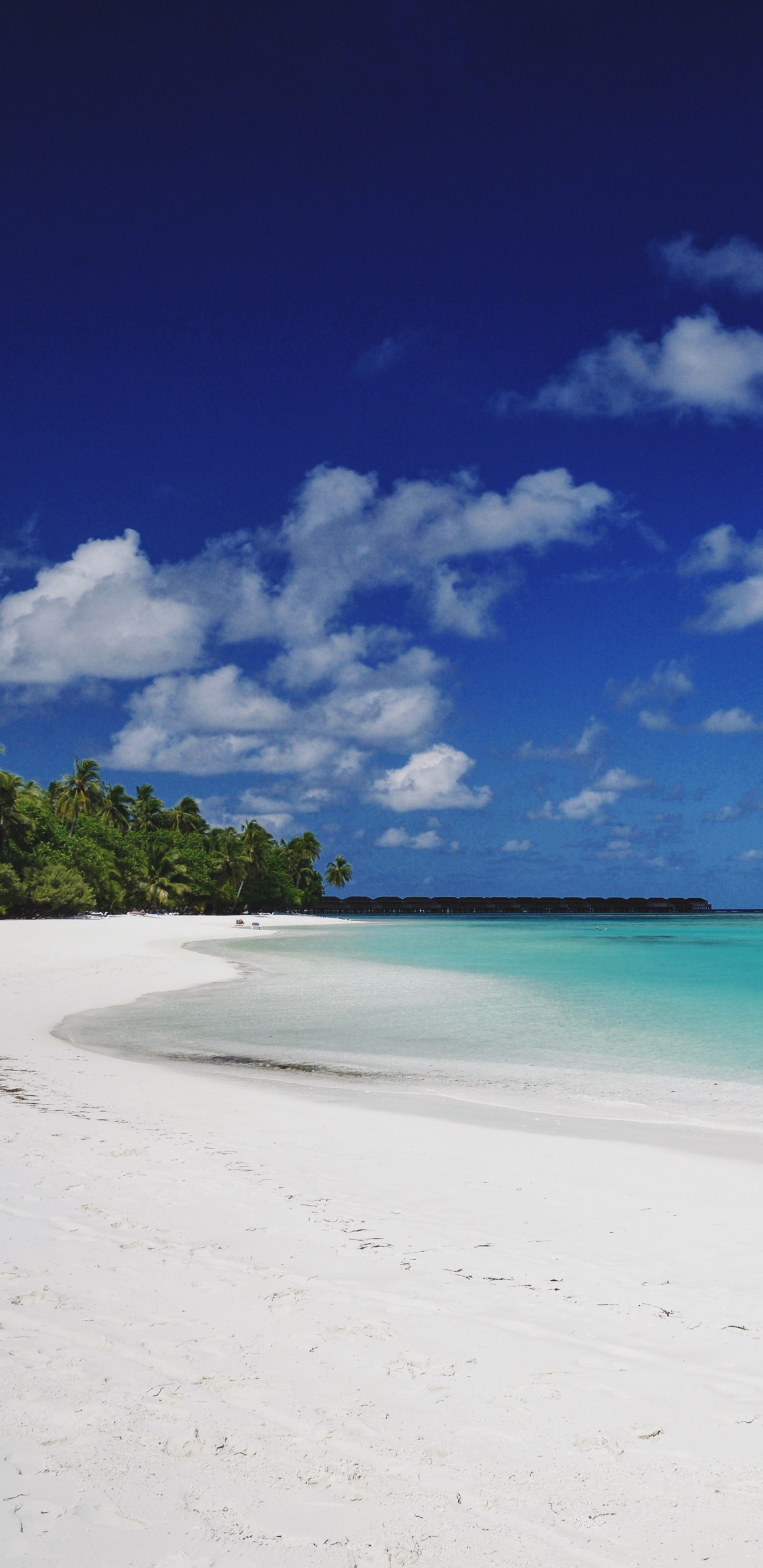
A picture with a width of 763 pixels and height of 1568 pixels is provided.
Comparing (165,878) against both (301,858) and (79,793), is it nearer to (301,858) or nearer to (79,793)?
(79,793)

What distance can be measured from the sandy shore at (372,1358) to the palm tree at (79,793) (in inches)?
3073

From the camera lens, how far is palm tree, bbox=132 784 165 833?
106562mm

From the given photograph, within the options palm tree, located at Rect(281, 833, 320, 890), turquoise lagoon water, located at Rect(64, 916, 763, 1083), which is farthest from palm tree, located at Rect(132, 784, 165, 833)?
turquoise lagoon water, located at Rect(64, 916, 763, 1083)

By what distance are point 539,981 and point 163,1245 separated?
2688cm

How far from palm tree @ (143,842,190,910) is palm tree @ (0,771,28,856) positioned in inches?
1346

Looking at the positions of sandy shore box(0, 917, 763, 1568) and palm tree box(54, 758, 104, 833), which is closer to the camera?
sandy shore box(0, 917, 763, 1568)

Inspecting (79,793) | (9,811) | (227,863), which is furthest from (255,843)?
(9,811)

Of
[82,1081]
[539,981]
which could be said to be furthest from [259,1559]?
[539,981]

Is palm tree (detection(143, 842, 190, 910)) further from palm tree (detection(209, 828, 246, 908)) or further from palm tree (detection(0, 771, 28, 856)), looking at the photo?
palm tree (detection(0, 771, 28, 856))

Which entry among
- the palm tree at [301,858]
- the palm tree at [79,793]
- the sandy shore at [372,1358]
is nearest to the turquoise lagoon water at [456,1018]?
the sandy shore at [372,1358]

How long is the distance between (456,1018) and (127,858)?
65.5 meters

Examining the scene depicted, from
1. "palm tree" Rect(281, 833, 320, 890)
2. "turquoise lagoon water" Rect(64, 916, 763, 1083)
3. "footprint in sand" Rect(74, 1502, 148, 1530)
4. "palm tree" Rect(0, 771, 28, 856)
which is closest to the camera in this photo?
"footprint in sand" Rect(74, 1502, 148, 1530)

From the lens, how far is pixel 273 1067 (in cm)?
1334

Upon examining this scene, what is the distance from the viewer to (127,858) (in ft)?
266
